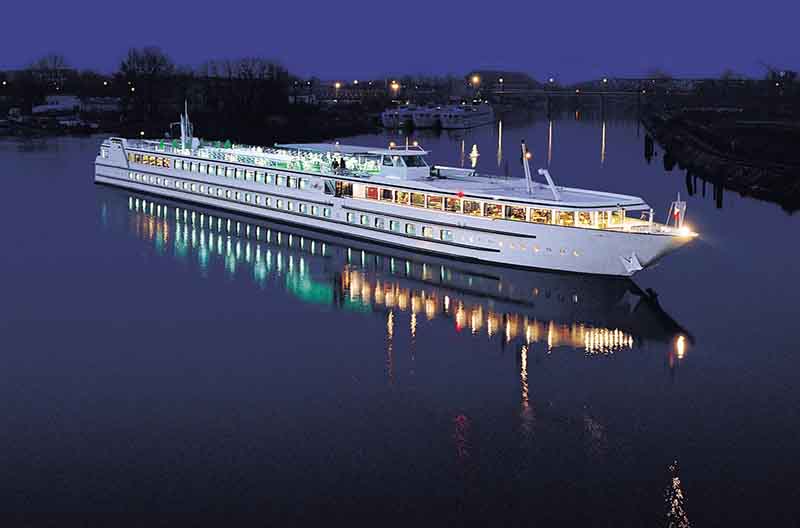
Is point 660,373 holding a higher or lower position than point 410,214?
lower

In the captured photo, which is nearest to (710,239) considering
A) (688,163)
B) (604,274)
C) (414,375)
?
(604,274)

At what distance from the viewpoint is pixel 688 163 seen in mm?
82562

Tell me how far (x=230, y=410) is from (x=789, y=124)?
98.9 m

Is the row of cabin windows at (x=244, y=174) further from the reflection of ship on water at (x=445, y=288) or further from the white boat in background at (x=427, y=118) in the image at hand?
the white boat in background at (x=427, y=118)

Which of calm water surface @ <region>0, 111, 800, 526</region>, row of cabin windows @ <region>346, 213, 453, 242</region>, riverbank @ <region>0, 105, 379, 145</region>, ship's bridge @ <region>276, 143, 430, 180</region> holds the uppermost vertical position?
riverbank @ <region>0, 105, 379, 145</region>

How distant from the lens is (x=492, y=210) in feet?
128

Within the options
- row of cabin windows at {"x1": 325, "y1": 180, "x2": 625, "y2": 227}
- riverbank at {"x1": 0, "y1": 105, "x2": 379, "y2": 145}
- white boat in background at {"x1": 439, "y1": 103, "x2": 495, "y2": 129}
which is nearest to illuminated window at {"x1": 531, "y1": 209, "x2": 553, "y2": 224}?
row of cabin windows at {"x1": 325, "y1": 180, "x2": 625, "y2": 227}

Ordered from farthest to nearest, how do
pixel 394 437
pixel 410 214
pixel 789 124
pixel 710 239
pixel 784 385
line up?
1. pixel 789 124
2. pixel 710 239
3. pixel 410 214
4. pixel 784 385
5. pixel 394 437

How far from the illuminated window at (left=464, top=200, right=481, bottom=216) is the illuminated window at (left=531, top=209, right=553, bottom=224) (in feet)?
8.92

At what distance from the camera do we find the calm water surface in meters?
20.1

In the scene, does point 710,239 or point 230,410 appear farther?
point 710,239

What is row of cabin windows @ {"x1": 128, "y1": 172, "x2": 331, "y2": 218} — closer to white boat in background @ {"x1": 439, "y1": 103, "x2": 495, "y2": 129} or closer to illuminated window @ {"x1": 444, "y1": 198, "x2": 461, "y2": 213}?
illuminated window @ {"x1": 444, "y1": 198, "x2": 461, "y2": 213}

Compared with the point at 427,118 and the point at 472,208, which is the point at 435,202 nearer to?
the point at 472,208

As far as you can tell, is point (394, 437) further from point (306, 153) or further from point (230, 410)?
point (306, 153)
